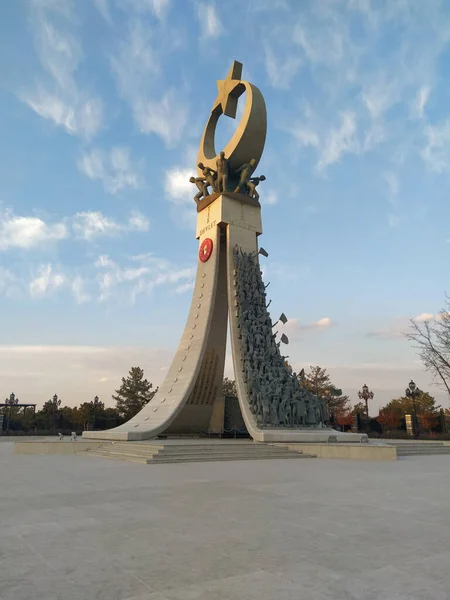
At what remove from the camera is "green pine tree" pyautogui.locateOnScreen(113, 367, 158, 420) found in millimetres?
36906

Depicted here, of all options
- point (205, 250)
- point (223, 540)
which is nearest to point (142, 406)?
point (205, 250)

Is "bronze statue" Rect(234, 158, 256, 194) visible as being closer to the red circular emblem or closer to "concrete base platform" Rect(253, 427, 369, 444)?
the red circular emblem

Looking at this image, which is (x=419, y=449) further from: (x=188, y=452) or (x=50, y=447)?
(x=50, y=447)

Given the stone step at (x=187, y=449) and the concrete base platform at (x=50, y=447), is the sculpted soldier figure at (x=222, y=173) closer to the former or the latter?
the stone step at (x=187, y=449)

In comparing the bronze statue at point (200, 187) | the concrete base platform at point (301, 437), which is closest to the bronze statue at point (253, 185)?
the bronze statue at point (200, 187)

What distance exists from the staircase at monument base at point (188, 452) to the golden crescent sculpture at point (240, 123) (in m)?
12.0

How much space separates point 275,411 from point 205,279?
20.6 feet

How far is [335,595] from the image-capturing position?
8.66ft

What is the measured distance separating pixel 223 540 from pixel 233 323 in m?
13.9

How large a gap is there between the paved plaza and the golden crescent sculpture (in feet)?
50.0

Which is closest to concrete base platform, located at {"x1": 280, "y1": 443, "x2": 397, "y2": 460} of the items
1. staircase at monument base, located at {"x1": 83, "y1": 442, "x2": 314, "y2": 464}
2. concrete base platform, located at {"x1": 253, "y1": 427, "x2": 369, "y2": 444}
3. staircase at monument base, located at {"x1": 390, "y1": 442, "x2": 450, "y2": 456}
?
staircase at monument base, located at {"x1": 83, "y1": 442, "x2": 314, "y2": 464}

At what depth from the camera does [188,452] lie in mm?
11492

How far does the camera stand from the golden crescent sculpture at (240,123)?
19234 millimetres

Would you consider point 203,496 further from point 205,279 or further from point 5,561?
point 205,279
